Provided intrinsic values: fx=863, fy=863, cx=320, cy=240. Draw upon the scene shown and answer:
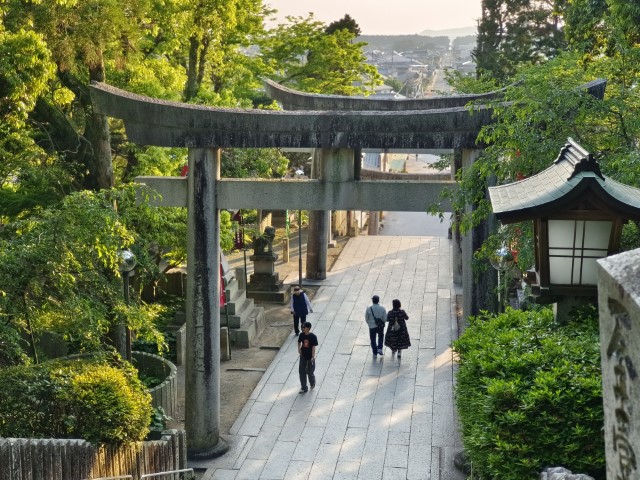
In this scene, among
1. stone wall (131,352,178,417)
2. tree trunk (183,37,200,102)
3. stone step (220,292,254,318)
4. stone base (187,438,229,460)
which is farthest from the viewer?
tree trunk (183,37,200,102)

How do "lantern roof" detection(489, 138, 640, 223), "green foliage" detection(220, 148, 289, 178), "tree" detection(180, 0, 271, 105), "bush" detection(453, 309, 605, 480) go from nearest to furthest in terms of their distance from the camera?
"bush" detection(453, 309, 605, 480) → "lantern roof" detection(489, 138, 640, 223) → "green foliage" detection(220, 148, 289, 178) → "tree" detection(180, 0, 271, 105)

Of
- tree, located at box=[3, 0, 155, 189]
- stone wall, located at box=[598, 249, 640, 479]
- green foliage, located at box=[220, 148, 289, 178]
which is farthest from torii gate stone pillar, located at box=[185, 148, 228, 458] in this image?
stone wall, located at box=[598, 249, 640, 479]

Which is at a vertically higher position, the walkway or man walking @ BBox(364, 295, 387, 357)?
man walking @ BBox(364, 295, 387, 357)

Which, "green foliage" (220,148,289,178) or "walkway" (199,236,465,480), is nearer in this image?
"walkway" (199,236,465,480)

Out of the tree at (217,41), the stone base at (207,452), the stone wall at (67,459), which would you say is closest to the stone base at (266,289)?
the tree at (217,41)

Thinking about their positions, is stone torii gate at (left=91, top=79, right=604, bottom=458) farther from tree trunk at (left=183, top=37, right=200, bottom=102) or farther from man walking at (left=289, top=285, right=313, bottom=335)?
tree trunk at (left=183, top=37, right=200, bottom=102)

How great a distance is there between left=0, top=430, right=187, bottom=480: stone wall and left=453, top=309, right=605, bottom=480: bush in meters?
3.90

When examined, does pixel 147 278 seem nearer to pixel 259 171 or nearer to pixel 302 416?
pixel 259 171

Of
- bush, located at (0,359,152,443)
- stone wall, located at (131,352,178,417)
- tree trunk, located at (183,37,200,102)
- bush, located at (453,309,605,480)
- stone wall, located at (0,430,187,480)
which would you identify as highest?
tree trunk, located at (183,37,200,102)

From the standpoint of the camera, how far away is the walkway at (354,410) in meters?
12.1

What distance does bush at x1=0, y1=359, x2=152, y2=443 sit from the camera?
8836 mm

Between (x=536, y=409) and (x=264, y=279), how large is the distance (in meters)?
16.0

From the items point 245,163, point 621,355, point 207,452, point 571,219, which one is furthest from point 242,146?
point 621,355

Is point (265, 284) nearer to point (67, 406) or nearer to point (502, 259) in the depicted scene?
point (502, 259)
